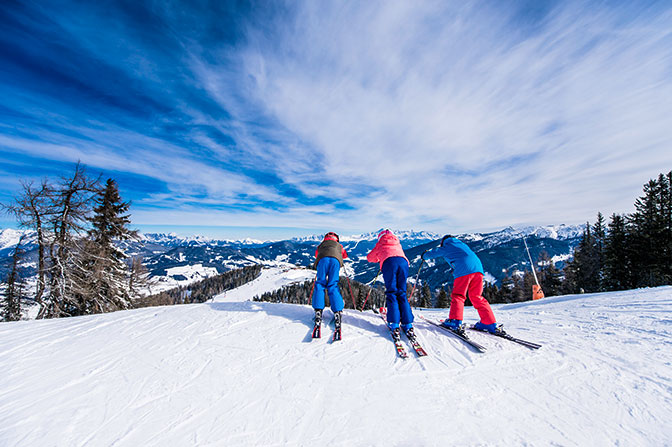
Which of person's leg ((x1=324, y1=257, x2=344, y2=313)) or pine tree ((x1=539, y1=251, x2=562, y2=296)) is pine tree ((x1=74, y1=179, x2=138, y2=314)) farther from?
pine tree ((x1=539, y1=251, x2=562, y2=296))

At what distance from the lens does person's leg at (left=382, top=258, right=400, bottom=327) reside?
4983 mm

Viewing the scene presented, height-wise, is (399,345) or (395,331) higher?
(395,331)

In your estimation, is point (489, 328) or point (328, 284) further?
point (328, 284)

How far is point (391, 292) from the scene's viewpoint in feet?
17.0

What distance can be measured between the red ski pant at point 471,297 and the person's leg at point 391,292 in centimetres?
135

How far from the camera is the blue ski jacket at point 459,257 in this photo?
5.44m

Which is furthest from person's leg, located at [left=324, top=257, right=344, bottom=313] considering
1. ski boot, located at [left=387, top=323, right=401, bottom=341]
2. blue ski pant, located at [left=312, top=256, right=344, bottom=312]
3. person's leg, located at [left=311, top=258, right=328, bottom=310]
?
ski boot, located at [left=387, top=323, right=401, bottom=341]

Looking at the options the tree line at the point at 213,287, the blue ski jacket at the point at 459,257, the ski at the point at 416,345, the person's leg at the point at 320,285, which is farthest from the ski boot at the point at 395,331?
the tree line at the point at 213,287

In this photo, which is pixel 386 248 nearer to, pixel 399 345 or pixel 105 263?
pixel 399 345

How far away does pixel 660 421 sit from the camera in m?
2.49

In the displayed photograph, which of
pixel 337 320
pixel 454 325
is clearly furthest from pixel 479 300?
pixel 337 320

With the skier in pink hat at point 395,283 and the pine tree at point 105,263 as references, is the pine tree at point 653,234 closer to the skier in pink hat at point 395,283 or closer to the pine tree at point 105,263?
the skier in pink hat at point 395,283

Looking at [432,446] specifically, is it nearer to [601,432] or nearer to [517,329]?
[601,432]

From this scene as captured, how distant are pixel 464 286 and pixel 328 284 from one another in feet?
11.1
